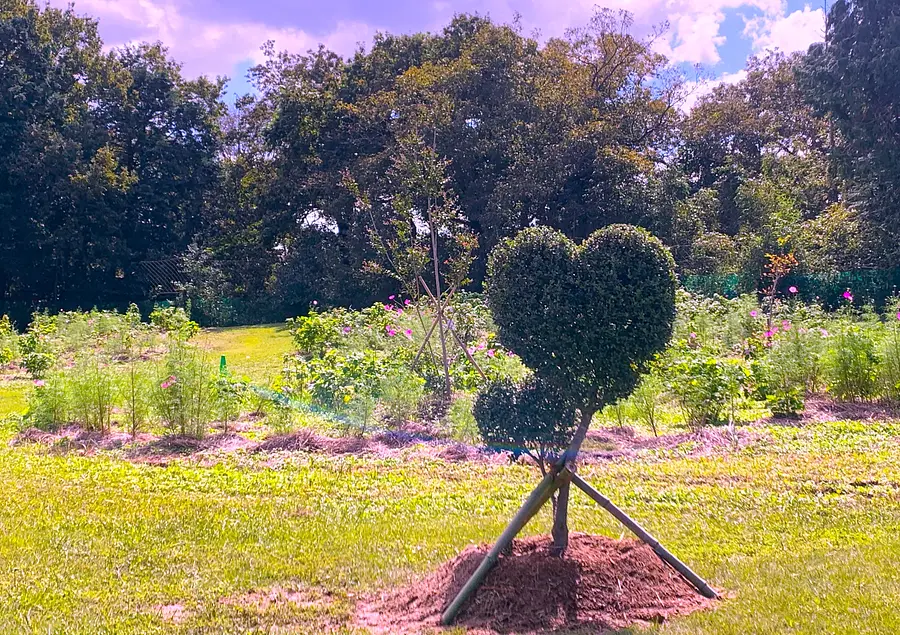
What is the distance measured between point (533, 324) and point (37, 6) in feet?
110

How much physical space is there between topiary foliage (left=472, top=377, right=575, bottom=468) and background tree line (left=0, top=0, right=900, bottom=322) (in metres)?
A: 16.8

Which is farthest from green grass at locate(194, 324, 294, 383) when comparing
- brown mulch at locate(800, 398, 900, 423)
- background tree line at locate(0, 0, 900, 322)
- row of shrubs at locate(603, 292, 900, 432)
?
brown mulch at locate(800, 398, 900, 423)

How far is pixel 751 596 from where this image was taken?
12.1 ft

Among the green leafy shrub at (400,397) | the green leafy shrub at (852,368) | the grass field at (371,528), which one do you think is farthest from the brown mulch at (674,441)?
the green leafy shrub at (400,397)

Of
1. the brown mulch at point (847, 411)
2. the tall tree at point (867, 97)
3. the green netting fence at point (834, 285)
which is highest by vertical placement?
the tall tree at point (867, 97)

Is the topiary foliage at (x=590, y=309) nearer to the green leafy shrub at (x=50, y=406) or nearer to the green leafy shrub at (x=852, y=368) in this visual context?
the green leafy shrub at (x=852, y=368)

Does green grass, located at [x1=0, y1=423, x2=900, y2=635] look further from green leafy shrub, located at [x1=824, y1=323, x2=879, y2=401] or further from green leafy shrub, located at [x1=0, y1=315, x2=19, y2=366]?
green leafy shrub, located at [x1=0, y1=315, x2=19, y2=366]

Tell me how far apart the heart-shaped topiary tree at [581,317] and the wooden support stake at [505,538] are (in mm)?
106

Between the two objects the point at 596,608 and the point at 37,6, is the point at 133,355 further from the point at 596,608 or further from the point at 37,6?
the point at 37,6

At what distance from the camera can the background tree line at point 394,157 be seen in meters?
21.2

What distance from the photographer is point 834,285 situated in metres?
19.9

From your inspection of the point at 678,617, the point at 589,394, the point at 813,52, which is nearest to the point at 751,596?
the point at 678,617

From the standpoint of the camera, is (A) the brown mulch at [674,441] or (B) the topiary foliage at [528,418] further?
(A) the brown mulch at [674,441]

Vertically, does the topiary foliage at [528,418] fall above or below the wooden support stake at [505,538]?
above
